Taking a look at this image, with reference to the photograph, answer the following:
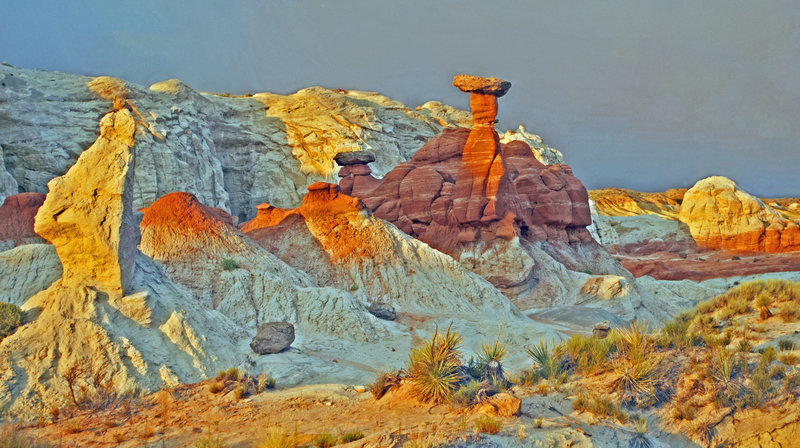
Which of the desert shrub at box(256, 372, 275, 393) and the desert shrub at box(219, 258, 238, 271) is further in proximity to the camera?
the desert shrub at box(219, 258, 238, 271)

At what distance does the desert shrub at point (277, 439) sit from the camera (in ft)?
25.1

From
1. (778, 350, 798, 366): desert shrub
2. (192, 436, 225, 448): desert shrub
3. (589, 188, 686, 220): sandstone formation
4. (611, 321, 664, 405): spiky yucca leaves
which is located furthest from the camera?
(589, 188, 686, 220): sandstone formation

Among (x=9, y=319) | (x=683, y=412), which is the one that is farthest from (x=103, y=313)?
(x=683, y=412)

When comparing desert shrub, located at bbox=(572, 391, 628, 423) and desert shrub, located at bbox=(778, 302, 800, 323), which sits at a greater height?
desert shrub, located at bbox=(778, 302, 800, 323)

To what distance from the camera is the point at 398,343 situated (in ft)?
63.6

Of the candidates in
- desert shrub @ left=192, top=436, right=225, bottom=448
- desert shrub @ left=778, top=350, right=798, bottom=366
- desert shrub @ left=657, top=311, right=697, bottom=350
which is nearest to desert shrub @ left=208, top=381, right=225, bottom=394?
desert shrub @ left=192, top=436, right=225, bottom=448

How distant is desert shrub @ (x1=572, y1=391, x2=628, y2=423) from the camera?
9.15 metres

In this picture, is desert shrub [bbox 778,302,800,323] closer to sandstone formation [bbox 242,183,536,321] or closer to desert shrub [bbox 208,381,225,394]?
desert shrub [bbox 208,381,225,394]

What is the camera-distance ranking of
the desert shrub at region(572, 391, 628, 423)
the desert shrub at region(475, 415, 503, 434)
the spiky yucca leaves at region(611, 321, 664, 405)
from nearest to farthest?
the desert shrub at region(475, 415, 503, 434), the desert shrub at region(572, 391, 628, 423), the spiky yucca leaves at region(611, 321, 664, 405)

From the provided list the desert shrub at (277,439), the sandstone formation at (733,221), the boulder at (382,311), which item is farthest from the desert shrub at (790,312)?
the sandstone formation at (733,221)

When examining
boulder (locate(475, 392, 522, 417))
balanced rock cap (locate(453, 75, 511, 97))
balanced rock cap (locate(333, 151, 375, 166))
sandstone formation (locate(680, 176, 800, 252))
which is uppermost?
balanced rock cap (locate(453, 75, 511, 97))

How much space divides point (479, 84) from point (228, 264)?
22562 mm

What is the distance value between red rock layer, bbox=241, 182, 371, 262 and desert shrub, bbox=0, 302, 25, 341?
16.8 m

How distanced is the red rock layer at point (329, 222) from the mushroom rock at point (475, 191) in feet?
29.6
